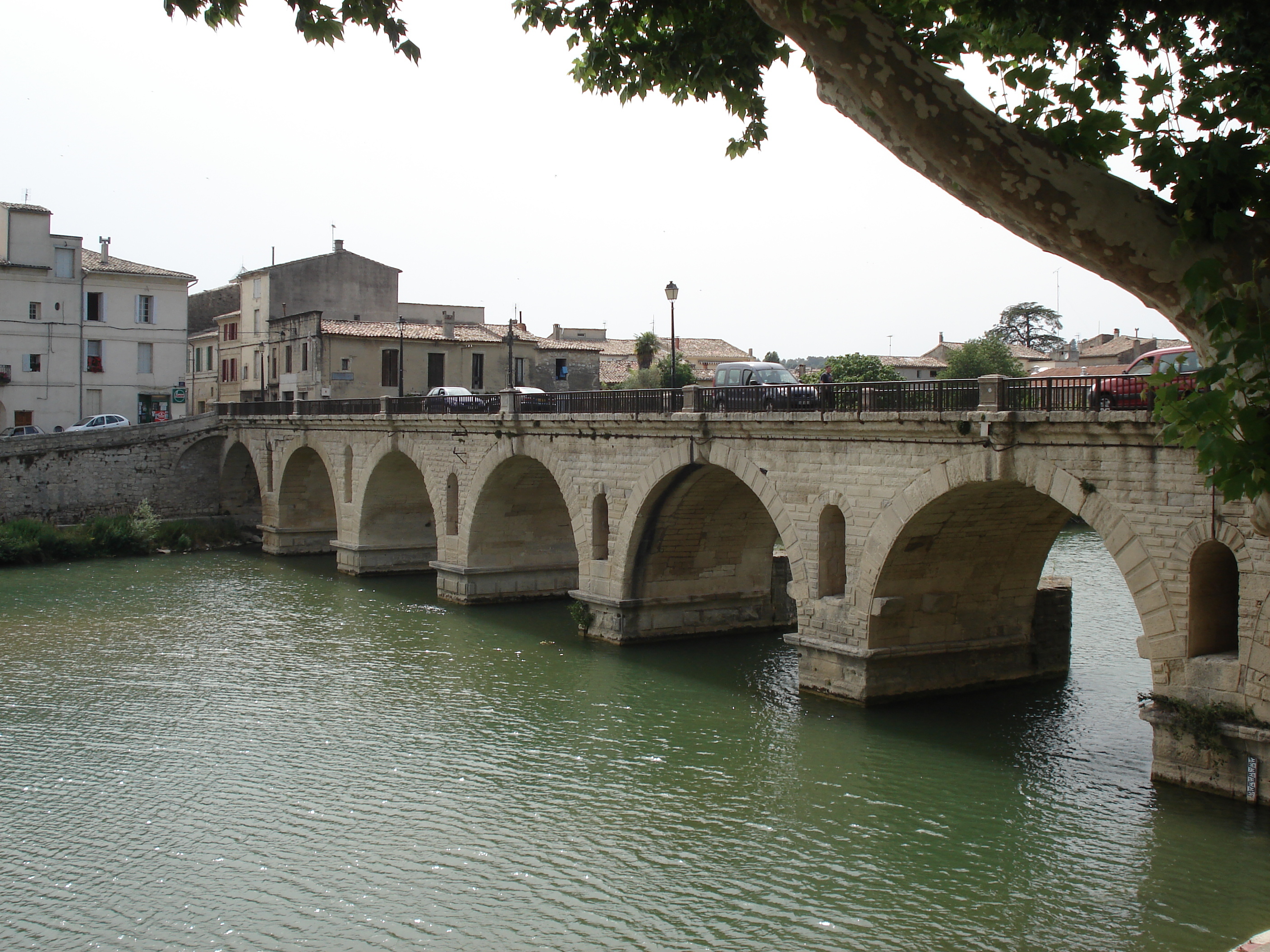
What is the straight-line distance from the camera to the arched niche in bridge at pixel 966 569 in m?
18.0

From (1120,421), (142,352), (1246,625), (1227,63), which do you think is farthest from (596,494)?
(142,352)

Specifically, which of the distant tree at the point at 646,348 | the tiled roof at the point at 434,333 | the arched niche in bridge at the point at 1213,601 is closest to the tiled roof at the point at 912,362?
the distant tree at the point at 646,348

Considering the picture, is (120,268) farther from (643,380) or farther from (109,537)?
(643,380)

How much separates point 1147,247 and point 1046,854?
9.78 metres

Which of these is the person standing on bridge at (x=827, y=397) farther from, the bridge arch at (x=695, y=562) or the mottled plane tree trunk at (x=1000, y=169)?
the mottled plane tree trunk at (x=1000, y=169)

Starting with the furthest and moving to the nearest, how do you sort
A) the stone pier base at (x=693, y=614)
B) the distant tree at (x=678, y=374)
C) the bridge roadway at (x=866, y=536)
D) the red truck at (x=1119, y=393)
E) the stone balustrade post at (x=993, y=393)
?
the distant tree at (x=678, y=374) → the stone pier base at (x=693, y=614) → the stone balustrade post at (x=993, y=393) → the red truck at (x=1119, y=393) → the bridge roadway at (x=866, y=536)

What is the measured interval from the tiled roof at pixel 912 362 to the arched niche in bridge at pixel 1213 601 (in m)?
50.4

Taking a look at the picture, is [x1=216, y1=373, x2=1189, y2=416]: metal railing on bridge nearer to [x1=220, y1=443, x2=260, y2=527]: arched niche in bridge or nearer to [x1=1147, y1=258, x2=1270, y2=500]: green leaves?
[x1=1147, y1=258, x2=1270, y2=500]: green leaves

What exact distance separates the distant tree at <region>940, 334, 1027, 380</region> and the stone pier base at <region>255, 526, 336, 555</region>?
3029 centimetres

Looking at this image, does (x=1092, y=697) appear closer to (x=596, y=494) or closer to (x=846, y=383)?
(x=846, y=383)

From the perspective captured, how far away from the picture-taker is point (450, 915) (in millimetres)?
11906

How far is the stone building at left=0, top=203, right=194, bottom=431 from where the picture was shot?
4556 centimetres

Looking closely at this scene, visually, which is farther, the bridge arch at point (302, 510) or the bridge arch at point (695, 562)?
the bridge arch at point (302, 510)

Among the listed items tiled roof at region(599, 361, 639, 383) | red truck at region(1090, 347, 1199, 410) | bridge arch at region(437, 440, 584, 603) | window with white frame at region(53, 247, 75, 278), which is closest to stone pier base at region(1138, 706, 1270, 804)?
red truck at region(1090, 347, 1199, 410)
